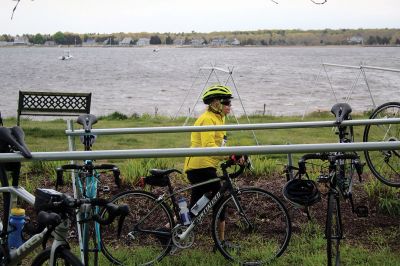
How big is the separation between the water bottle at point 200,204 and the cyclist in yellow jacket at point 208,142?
0.19 metres

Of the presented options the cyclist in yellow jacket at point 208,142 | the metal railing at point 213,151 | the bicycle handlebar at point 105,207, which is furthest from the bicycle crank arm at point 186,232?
the metal railing at point 213,151

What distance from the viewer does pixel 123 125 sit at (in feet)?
52.3

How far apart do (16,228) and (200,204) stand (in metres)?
1.68

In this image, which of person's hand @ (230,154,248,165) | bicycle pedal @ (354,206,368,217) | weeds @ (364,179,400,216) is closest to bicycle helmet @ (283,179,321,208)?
person's hand @ (230,154,248,165)

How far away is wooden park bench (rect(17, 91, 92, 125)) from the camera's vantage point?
39.1 ft

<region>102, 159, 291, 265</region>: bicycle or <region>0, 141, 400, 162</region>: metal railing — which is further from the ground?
<region>0, 141, 400, 162</region>: metal railing

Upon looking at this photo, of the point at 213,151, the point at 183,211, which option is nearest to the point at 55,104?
the point at 183,211

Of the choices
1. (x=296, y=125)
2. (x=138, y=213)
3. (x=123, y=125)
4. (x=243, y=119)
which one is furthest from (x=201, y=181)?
(x=243, y=119)

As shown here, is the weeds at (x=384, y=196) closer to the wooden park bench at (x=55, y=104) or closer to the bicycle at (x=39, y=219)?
the bicycle at (x=39, y=219)

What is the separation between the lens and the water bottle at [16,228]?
166 inches

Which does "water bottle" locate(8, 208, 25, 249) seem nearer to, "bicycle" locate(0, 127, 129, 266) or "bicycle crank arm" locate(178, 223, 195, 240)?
"bicycle" locate(0, 127, 129, 266)

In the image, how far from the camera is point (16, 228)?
14.0 feet

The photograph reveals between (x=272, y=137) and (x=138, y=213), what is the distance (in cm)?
779

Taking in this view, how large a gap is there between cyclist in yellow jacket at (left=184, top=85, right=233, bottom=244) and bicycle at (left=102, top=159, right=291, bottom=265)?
0.28m
